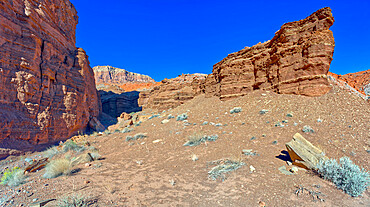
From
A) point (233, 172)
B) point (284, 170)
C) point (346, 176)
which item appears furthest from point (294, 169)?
point (233, 172)

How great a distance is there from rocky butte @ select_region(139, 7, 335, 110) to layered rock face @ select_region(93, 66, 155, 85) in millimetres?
106835

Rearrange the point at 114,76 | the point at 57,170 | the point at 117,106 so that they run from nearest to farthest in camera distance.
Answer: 1. the point at 57,170
2. the point at 117,106
3. the point at 114,76

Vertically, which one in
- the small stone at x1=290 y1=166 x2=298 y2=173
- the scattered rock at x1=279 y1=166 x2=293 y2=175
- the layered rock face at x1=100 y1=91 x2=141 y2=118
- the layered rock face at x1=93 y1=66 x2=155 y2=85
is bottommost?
the scattered rock at x1=279 y1=166 x2=293 y2=175

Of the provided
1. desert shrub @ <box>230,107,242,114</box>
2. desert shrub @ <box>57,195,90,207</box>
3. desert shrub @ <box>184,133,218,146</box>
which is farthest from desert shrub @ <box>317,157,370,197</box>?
desert shrub @ <box>230,107,242,114</box>

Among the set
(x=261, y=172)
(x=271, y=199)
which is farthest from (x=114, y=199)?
(x=261, y=172)

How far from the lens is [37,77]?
12.7 m

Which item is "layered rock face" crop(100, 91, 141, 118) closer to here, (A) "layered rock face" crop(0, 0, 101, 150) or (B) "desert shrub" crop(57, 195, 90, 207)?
(A) "layered rock face" crop(0, 0, 101, 150)

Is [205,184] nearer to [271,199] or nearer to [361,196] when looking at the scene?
[271,199]

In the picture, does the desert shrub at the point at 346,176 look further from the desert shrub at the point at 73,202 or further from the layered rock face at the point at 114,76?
the layered rock face at the point at 114,76

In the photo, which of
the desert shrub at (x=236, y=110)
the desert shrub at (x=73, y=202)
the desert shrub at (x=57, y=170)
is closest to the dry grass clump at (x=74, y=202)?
the desert shrub at (x=73, y=202)

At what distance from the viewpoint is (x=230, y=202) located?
352cm

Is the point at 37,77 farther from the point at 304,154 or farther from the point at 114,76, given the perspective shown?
the point at 114,76

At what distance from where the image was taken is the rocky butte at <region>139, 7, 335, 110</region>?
971 centimetres

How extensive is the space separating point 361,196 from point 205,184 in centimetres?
361
